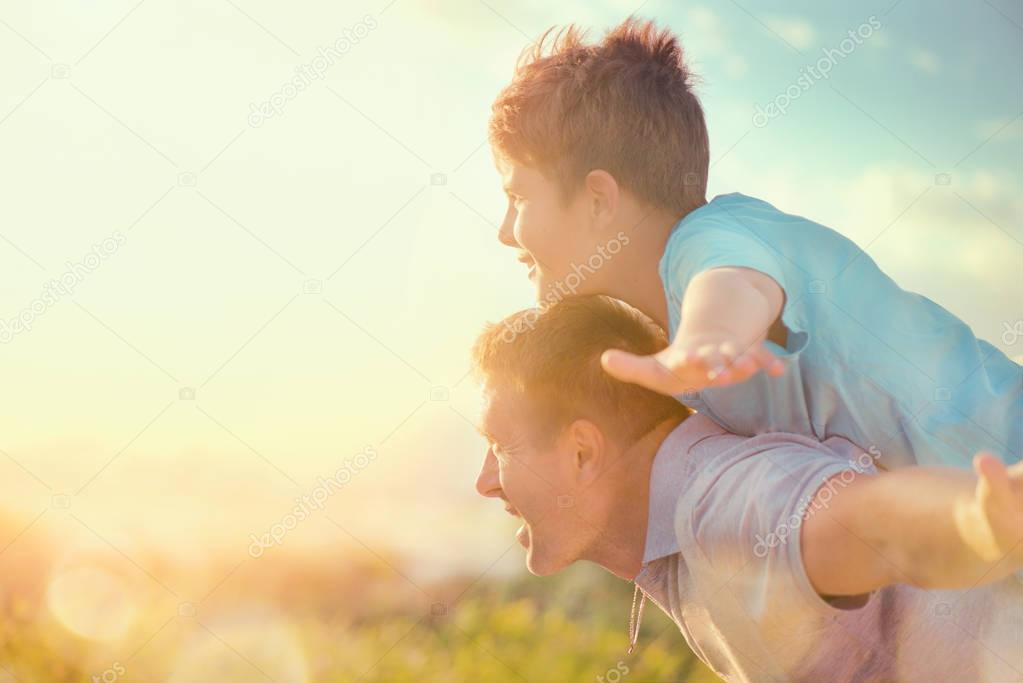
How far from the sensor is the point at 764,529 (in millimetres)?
1449

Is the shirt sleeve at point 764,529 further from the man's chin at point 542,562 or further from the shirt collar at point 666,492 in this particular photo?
the man's chin at point 542,562

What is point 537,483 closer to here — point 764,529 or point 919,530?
point 764,529

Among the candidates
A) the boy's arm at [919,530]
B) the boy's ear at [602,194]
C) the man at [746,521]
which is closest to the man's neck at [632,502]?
the man at [746,521]

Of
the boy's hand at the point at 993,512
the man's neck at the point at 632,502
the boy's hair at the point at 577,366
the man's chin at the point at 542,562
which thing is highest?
the boy's hand at the point at 993,512

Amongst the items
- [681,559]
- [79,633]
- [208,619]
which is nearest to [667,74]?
[681,559]

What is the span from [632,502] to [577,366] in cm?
27

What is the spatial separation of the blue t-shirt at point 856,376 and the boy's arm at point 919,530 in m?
0.53

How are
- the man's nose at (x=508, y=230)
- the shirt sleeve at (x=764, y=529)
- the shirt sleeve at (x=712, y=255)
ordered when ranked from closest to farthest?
the shirt sleeve at (x=764, y=529)
the shirt sleeve at (x=712, y=255)
the man's nose at (x=508, y=230)

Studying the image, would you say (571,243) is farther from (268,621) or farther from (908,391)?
(268,621)

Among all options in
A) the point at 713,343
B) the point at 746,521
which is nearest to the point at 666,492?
the point at 746,521

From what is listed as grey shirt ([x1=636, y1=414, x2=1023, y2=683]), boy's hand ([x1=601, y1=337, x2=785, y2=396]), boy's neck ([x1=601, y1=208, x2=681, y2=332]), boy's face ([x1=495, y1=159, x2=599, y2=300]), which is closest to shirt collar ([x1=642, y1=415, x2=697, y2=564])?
grey shirt ([x1=636, y1=414, x2=1023, y2=683])

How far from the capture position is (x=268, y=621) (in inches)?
158

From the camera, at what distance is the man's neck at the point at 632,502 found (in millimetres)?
2055

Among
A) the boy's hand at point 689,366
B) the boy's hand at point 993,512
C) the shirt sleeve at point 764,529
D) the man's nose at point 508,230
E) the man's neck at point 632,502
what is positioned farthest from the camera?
the man's nose at point 508,230
